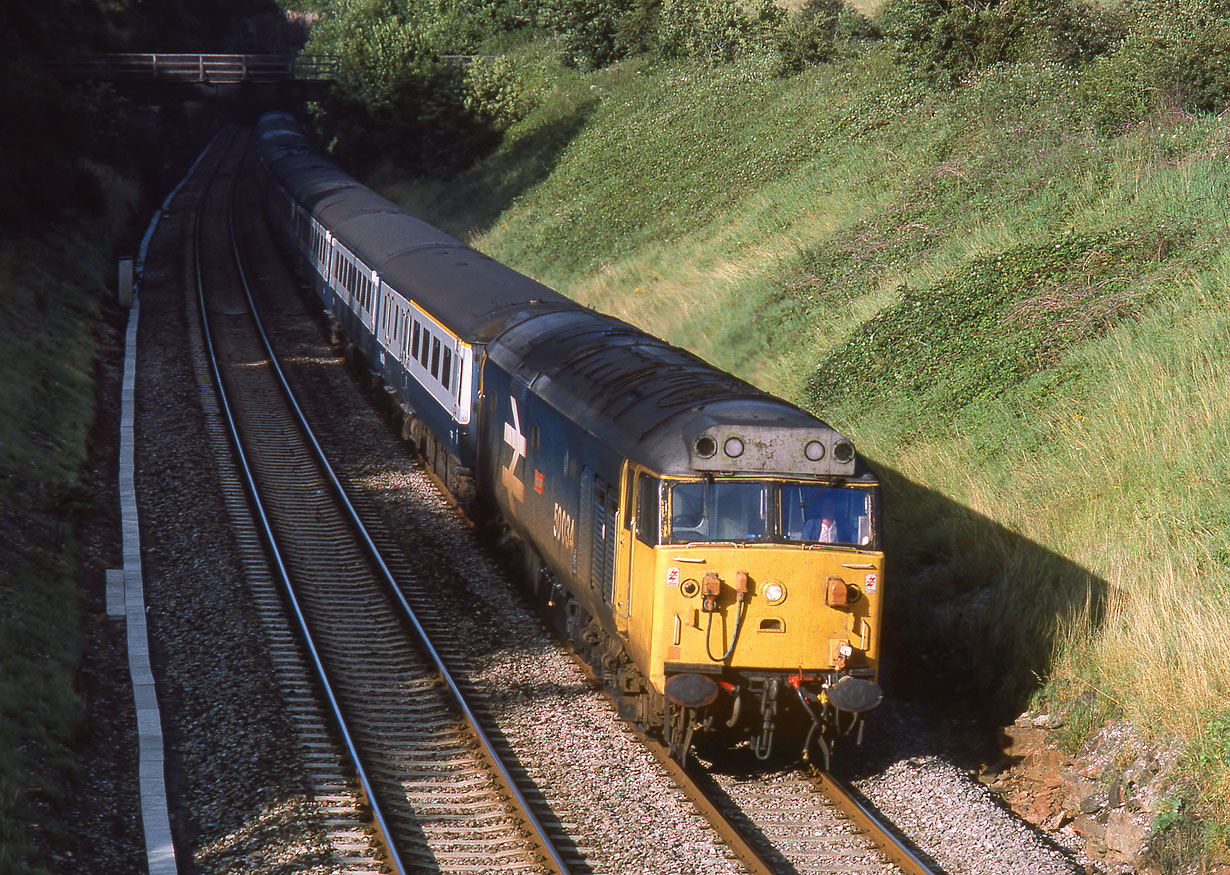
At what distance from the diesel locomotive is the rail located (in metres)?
39.8

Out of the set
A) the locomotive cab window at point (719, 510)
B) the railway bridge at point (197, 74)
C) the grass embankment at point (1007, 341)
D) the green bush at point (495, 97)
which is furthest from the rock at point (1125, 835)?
the railway bridge at point (197, 74)

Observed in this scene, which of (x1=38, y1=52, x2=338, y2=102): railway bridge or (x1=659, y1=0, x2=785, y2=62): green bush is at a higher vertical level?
(x1=659, y1=0, x2=785, y2=62): green bush

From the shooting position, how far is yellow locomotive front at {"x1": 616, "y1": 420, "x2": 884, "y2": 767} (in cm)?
944

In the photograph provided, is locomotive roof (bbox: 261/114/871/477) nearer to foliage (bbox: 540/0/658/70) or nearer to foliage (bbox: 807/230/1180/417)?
foliage (bbox: 807/230/1180/417)

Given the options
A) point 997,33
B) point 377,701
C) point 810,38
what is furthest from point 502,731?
point 810,38

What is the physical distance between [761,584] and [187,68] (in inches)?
1875

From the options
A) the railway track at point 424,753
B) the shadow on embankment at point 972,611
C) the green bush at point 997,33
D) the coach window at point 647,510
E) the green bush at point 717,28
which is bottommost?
the railway track at point 424,753

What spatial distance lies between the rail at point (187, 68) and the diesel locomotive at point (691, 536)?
39.8 metres

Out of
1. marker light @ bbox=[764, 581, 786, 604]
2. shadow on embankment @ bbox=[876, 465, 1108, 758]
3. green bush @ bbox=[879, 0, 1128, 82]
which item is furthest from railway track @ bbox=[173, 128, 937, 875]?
green bush @ bbox=[879, 0, 1128, 82]

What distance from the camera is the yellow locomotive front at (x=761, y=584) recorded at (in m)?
9.44

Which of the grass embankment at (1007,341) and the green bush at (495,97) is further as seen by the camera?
the green bush at (495,97)

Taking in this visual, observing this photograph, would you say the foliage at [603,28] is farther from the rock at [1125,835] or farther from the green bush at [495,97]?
the rock at [1125,835]

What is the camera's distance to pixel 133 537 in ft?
52.5

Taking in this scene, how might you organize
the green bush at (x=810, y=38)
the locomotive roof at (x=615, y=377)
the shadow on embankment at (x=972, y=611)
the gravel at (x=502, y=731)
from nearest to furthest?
the gravel at (x=502, y=731) < the locomotive roof at (x=615, y=377) < the shadow on embankment at (x=972, y=611) < the green bush at (x=810, y=38)
